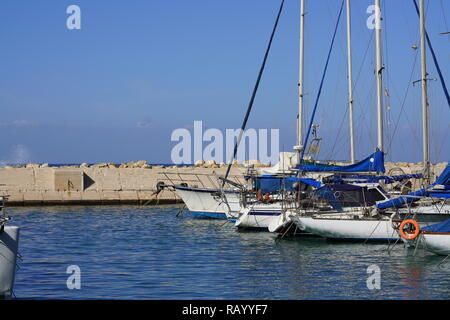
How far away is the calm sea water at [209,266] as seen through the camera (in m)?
15.9

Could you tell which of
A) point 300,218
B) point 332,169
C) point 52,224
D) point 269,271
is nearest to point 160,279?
point 269,271

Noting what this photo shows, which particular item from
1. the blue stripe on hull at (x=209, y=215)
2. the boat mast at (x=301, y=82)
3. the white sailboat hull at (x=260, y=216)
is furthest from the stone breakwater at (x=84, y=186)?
the white sailboat hull at (x=260, y=216)

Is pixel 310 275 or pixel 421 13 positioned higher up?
pixel 421 13

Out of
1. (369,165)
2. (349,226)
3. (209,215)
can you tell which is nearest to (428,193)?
(349,226)

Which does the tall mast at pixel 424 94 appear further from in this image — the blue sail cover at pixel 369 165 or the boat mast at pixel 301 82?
the boat mast at pixel 301 82

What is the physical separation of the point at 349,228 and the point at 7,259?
15.4 meters

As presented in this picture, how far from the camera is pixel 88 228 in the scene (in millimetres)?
32469

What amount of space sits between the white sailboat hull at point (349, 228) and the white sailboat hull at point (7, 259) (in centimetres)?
1498

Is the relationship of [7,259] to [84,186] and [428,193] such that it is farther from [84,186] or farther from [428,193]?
[84,186]

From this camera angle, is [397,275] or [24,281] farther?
[397,275]

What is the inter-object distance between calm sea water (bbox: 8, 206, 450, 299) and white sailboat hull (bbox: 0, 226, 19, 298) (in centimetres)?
348

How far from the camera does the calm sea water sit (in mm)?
15945

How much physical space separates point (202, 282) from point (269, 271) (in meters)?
2.72

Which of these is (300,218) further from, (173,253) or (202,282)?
(202,282)
